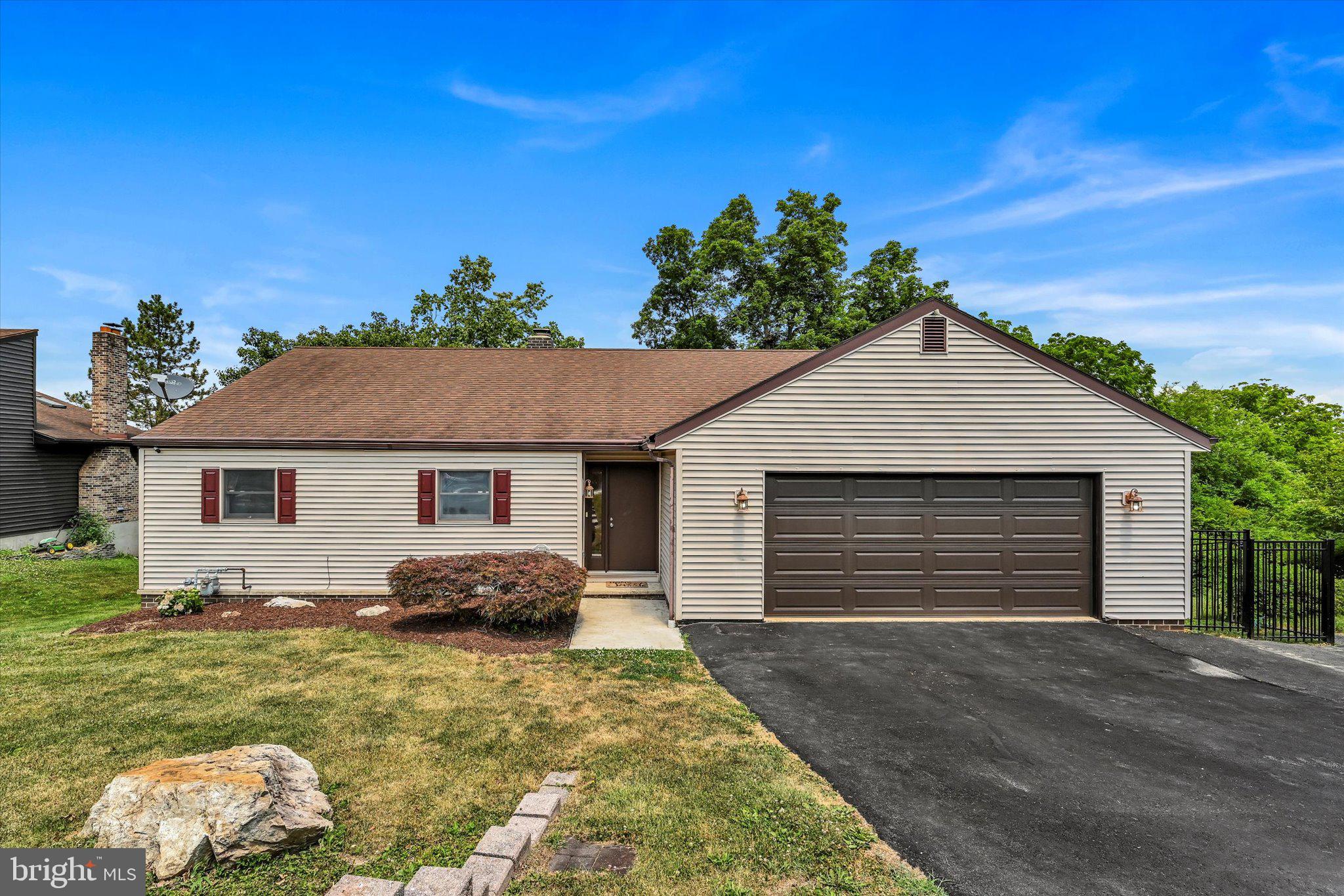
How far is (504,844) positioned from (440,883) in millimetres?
478

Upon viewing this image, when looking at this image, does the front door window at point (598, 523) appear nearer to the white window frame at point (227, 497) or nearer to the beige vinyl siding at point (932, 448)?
the beige vinyl siding at point (932, 448)

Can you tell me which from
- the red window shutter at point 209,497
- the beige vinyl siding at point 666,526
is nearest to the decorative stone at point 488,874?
the beige vinyl siding at point 666,526

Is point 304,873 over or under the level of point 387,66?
under

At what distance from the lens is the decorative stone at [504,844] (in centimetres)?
301

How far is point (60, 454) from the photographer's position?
53.0 feet

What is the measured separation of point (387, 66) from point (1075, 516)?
59.1ft

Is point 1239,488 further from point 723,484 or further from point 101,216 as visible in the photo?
point 101,216

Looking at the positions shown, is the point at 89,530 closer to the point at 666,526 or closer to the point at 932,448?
the point at 666,526

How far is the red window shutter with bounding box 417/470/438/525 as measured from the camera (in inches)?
401

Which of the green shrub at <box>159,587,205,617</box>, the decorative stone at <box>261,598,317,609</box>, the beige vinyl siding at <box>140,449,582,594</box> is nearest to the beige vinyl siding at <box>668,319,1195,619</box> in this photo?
the beige vinyl siding at <box>140,449,582,594</box>

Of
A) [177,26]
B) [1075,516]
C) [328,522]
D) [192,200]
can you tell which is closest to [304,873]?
[328,522]

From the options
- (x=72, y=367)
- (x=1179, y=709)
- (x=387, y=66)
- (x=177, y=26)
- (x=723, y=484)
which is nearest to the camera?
(x=1179, y=709)

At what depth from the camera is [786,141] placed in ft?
59.3

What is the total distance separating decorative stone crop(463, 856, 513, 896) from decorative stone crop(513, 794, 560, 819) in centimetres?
48
